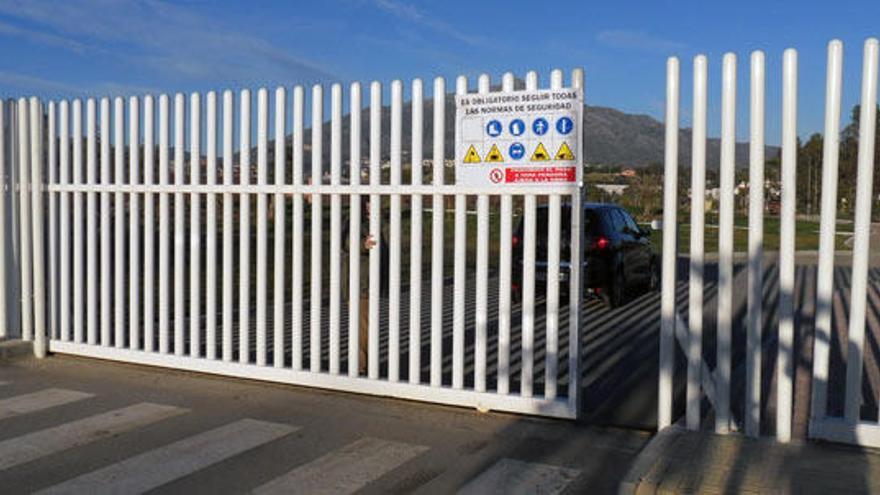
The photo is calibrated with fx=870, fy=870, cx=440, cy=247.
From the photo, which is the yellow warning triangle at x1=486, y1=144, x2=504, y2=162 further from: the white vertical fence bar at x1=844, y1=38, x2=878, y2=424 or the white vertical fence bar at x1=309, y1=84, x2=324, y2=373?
the white vertical fence bar at x1=844, y1=38, x2=878, y2=424

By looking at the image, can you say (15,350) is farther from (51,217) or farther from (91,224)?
(91,224)

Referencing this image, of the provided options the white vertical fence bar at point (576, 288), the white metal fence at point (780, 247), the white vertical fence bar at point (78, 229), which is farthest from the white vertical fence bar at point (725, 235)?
the white vertical fence bar at point (78, 229)

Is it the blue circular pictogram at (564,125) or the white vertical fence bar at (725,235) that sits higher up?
the blue circular pictogram at (564,125)

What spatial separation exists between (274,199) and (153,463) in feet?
9.04

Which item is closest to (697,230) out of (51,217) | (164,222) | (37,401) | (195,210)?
(195,210)

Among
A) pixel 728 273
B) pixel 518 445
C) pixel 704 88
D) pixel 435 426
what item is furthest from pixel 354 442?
pixel 704 88

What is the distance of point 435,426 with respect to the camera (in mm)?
6512

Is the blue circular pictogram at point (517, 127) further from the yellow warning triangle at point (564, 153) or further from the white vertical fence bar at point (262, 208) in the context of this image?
the white vertical fence bar at point (262, 208)

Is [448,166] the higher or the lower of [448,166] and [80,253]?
the higher

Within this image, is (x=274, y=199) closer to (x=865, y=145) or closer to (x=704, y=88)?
(x=704, y=88)

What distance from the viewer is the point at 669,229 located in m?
6.03

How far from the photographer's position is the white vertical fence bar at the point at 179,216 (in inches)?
311

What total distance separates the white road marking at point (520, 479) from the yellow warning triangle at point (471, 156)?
2.31 metres

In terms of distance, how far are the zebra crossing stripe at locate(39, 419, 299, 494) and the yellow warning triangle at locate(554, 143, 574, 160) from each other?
9.19 feet
